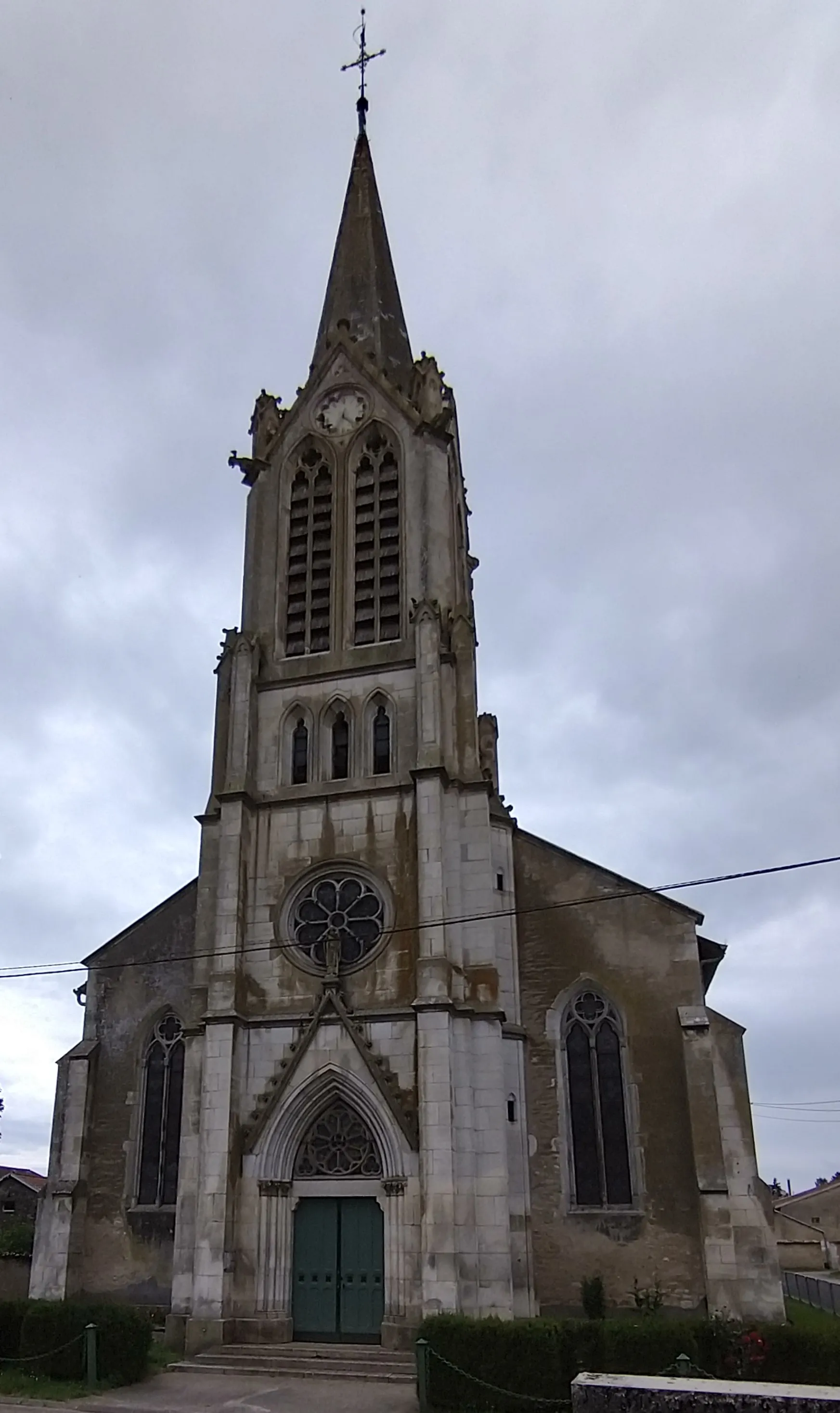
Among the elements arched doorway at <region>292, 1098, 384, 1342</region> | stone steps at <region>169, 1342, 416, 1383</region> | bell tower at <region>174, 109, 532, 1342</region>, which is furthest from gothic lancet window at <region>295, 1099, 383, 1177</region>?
stone steps at <region>169, 1342, 416, 1383</region>

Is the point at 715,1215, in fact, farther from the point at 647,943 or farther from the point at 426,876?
the point at 426,876

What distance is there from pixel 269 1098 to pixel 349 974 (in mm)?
2825

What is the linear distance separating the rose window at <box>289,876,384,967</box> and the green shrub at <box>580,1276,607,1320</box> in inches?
292

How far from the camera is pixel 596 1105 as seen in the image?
70.9 feet

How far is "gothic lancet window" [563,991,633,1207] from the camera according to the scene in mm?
20984

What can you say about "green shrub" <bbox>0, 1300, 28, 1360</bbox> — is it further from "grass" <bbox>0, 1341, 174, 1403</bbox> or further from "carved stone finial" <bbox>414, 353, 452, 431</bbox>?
"carved stone finial" <bbox>414, 353, 452, 431</bbox>

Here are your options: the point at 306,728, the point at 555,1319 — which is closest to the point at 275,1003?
the point at 306,728

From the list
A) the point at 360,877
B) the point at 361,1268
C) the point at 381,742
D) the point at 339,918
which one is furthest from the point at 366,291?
the point at 361,1268

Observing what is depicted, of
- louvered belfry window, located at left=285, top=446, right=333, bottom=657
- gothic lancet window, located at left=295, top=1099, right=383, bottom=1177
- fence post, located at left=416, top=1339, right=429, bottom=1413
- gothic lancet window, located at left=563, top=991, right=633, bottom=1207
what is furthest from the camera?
louvered belfry window, located at left=285, top=446, right=333, bottom=657

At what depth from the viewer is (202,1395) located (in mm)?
15719

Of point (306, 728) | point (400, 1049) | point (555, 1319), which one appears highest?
point (306, 728)

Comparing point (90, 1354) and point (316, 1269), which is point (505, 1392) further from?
point (316, 1269)

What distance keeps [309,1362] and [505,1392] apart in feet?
19.1

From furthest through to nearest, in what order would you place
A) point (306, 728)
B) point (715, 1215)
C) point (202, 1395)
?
point (306, 728) < point (715, 1215) < point (202, 1395)
